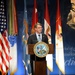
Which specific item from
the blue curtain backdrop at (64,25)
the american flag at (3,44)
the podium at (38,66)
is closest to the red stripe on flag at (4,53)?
the american flag at (3,44)

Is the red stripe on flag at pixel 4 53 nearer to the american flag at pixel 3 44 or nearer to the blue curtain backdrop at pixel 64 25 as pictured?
the american flag at pixel 3 44

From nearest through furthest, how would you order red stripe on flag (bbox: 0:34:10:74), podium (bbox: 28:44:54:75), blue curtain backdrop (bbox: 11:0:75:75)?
podium (bbox: 28:44:54:75) < red stripe on flag (bbox: 0:34:10:74) < blue curtain backdrop (bbox: 11:0:75:75)

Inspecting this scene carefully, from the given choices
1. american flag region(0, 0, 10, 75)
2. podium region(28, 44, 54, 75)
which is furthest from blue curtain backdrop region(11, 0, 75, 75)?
podium region(28, 44, 54, 75)

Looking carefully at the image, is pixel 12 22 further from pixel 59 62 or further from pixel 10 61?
pixel 59 62

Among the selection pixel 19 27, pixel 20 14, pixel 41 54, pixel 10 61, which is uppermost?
pixel 20 14

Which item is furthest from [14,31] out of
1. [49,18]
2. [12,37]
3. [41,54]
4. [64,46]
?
[41,54]

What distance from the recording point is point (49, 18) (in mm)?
5520

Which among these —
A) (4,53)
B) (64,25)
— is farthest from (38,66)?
(64,25)

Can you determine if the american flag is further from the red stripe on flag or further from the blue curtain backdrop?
the blue curtain backdrop

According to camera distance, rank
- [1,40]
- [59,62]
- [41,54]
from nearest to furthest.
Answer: [41,54], [1,40], [59,62]

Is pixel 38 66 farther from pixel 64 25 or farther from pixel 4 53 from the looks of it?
pixel 64 25

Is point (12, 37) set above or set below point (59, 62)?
above

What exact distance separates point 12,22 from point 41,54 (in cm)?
204

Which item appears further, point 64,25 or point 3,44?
point 64,25
